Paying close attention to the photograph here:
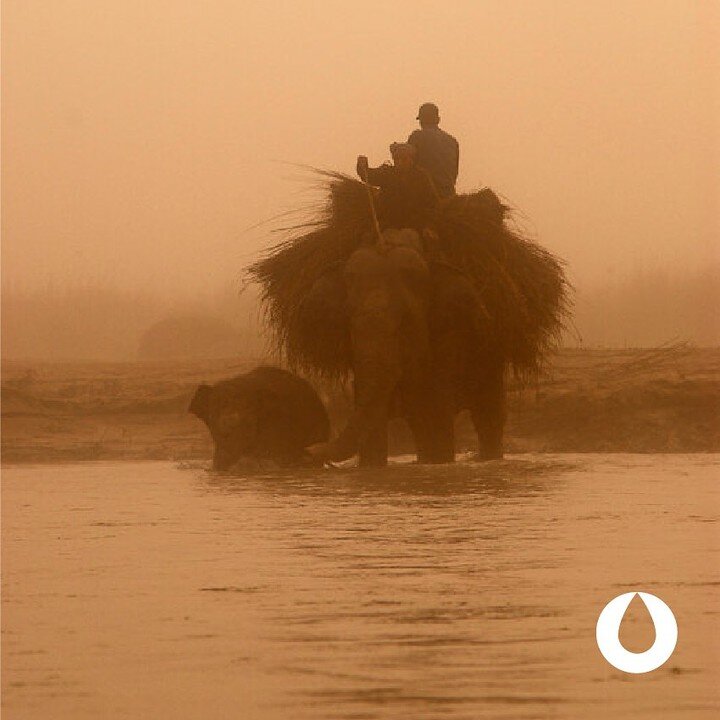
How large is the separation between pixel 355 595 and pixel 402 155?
6.84 metres

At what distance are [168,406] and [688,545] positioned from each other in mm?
10046

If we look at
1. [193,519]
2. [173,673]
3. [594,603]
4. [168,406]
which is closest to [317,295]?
[193,519]

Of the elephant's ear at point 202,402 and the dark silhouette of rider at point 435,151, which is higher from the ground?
the dark silhouette of rider at point 435,151

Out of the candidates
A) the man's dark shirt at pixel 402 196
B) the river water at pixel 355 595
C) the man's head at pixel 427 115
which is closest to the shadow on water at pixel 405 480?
the river water at pixel 355 595

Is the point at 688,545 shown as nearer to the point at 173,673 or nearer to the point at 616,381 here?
the point at 173,673

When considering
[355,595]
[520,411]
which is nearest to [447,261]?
[520,411]

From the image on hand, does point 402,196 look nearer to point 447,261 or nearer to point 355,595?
point 447,261

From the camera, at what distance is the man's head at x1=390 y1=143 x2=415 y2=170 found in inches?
631

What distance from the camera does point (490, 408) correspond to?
1717 cm

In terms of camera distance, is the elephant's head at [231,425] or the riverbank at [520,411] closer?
the elephant's head at [231,425]

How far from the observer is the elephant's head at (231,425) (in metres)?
16.5

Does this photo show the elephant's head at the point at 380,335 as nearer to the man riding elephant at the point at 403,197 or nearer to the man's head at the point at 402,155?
the man riding elephant at the point at 403,197

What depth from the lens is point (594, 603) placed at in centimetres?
942

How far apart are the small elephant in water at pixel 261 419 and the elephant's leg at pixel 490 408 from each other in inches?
48.0
